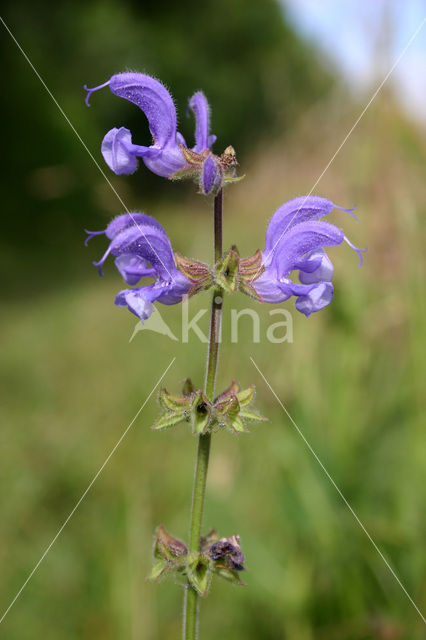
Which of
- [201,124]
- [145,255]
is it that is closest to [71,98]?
[201,124]

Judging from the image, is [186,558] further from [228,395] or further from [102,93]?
[102,93]

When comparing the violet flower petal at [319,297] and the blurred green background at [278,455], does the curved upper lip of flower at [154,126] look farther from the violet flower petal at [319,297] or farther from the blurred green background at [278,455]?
the violet flower petal at [319,297]

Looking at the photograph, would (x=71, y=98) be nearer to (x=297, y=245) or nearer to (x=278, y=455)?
(x=278, y=455)

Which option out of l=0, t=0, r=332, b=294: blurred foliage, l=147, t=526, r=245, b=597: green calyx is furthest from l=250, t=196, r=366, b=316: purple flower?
l=0, t=0, r=332, b=294: blurred foliage

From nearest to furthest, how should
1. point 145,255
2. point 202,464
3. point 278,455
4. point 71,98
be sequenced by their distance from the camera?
point 202,464, point 145,255, point 278,455, point 71,98

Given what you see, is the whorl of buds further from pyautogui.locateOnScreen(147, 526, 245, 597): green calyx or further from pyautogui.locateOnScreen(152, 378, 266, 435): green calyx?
pyautogui.locateOnScreen(147, 526, 245, 597): green calyx

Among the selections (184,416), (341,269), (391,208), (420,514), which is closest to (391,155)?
(391,208)
